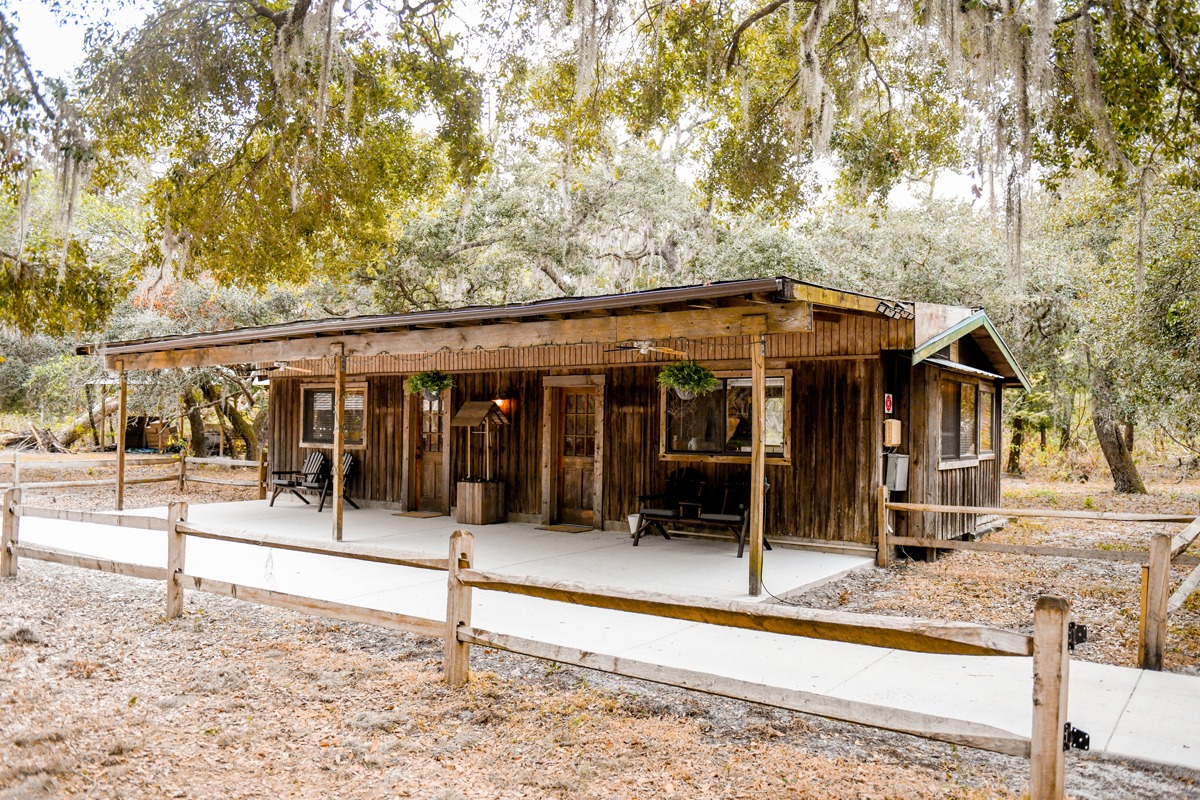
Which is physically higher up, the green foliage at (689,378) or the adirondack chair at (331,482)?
the green foliage at (689,378)

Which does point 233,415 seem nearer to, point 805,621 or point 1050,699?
point 805,621

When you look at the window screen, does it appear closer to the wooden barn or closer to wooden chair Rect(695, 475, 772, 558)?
the wooden barn

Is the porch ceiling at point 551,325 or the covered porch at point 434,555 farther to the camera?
the covered porch at point 434,555

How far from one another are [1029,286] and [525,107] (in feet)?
36.7

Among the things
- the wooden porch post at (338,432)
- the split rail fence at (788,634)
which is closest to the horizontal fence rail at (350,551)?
the split rail fence at (788,634)

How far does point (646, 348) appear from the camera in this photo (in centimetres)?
847

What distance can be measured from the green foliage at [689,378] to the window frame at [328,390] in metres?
5.64

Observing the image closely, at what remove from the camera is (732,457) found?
31.1 feet

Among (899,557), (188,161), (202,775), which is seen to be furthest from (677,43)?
(202,775)

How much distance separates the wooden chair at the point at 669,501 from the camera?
9.32 metres

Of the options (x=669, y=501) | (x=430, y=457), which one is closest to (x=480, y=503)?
(x=430, y=457)

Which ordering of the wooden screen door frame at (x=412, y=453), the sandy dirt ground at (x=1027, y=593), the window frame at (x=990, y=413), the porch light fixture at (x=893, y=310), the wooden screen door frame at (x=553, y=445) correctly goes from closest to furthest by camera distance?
the sandy dirt ground at (x=1027, y=593) → the porch light fixture at (x=893, y=310) → the wooden screen door frame at (x=553, y=445) → the window frame at (x=990, y=413) → the wooden screen door frame at (x=412, y=453)

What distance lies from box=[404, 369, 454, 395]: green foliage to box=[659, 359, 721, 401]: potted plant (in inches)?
134

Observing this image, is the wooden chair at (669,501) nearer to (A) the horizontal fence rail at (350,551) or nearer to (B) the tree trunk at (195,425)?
(A) the horizontal fence rail at (350,551)
